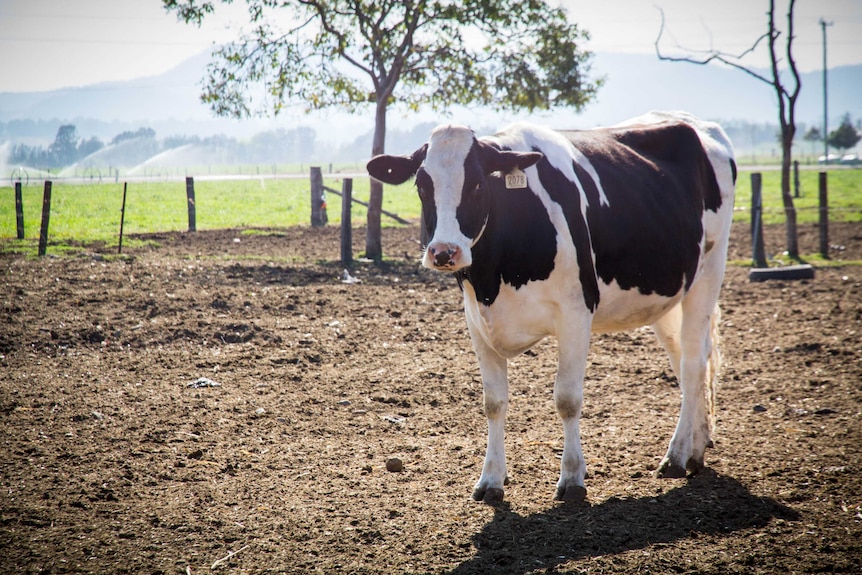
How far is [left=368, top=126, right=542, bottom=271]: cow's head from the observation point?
4.93 metres

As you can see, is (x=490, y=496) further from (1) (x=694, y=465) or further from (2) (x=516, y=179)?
(2) (x=516, y=179)

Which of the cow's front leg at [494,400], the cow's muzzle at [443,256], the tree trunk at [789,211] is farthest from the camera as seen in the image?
the tree trunk at [789,211]

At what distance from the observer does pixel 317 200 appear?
75.4ft

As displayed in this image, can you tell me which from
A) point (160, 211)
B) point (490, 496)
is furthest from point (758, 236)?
point (160, 211)

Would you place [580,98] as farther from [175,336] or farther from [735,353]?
[175,336]

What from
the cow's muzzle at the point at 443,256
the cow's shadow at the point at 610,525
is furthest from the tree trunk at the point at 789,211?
the cow's muzzle at the point at 443,256

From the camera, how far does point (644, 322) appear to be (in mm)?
6164

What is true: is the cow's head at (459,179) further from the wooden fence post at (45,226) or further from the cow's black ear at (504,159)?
the wooden fence post at (45,226)

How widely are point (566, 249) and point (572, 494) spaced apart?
5.14 ft

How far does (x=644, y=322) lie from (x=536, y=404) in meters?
1.68

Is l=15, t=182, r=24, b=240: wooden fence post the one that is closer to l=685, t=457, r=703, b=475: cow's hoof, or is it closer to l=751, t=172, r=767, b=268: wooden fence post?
l=751, t=172, r=767, b=268: wooden fence post

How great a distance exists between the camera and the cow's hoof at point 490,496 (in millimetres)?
5258

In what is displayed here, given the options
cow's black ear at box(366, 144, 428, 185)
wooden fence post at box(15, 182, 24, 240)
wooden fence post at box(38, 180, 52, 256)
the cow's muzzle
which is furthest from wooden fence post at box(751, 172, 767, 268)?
wooden fence post at box(15, 182, 24, 240)

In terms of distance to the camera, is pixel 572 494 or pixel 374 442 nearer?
pixel 572 494
